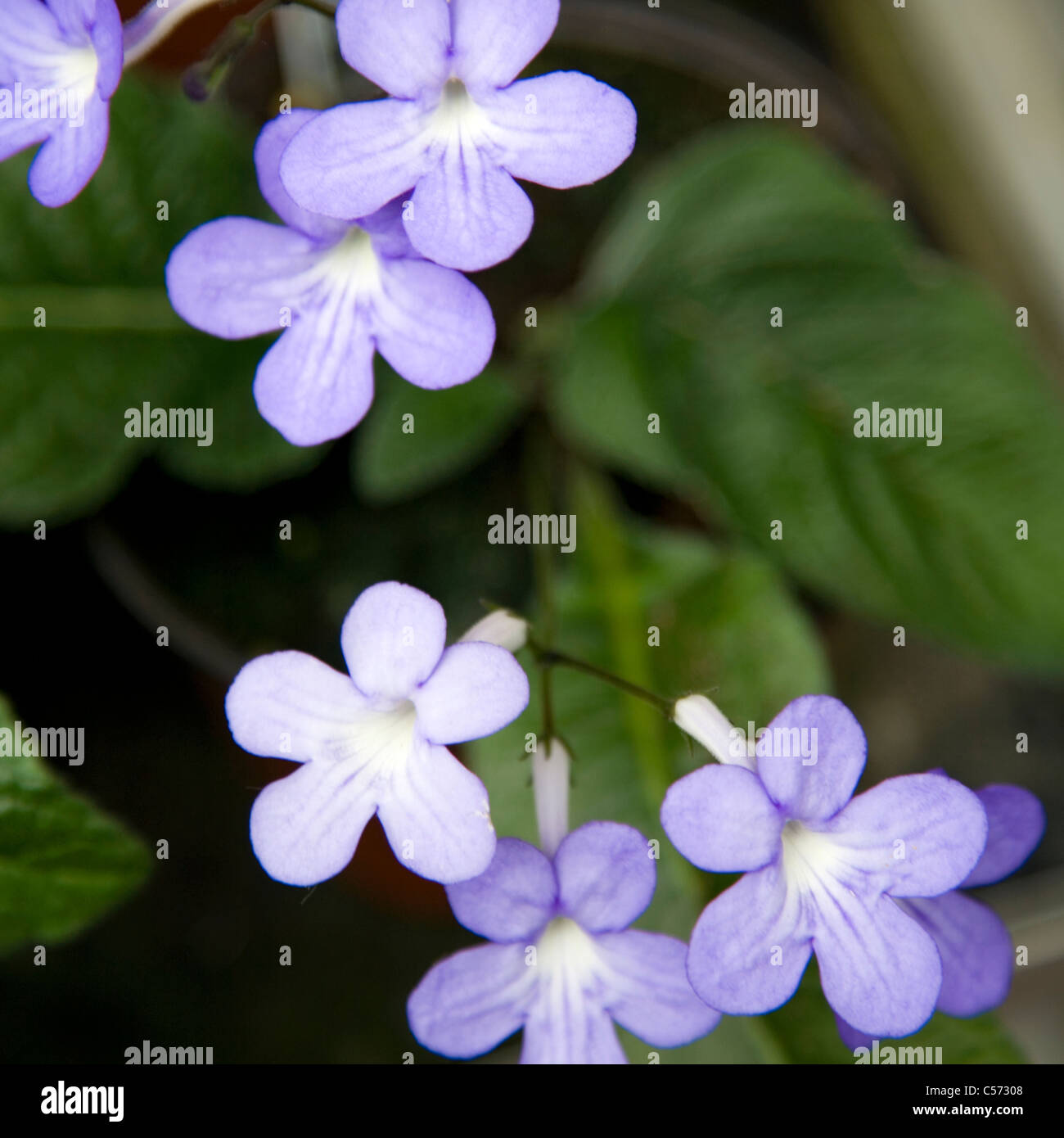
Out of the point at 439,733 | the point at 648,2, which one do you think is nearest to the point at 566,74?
the point at 439,733

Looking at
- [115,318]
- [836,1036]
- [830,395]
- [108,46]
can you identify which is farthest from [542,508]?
[108,46]

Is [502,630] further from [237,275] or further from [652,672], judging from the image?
[652,672]

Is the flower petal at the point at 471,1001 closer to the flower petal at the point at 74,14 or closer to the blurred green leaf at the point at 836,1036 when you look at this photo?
the blurred green leaf at the point at 836,1036

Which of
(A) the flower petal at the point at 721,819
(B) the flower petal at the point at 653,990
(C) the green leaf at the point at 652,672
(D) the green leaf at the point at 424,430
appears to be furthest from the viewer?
(D) the green leaf at the point at 424,430

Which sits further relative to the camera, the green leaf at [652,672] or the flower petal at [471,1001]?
the green leaf at [652,672]

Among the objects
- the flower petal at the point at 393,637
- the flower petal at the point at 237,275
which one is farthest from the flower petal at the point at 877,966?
the flower petal at the point at 237,275

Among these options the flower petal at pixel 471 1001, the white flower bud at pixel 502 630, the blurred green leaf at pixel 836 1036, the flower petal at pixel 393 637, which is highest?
the white flower bud at pixel 502 630
